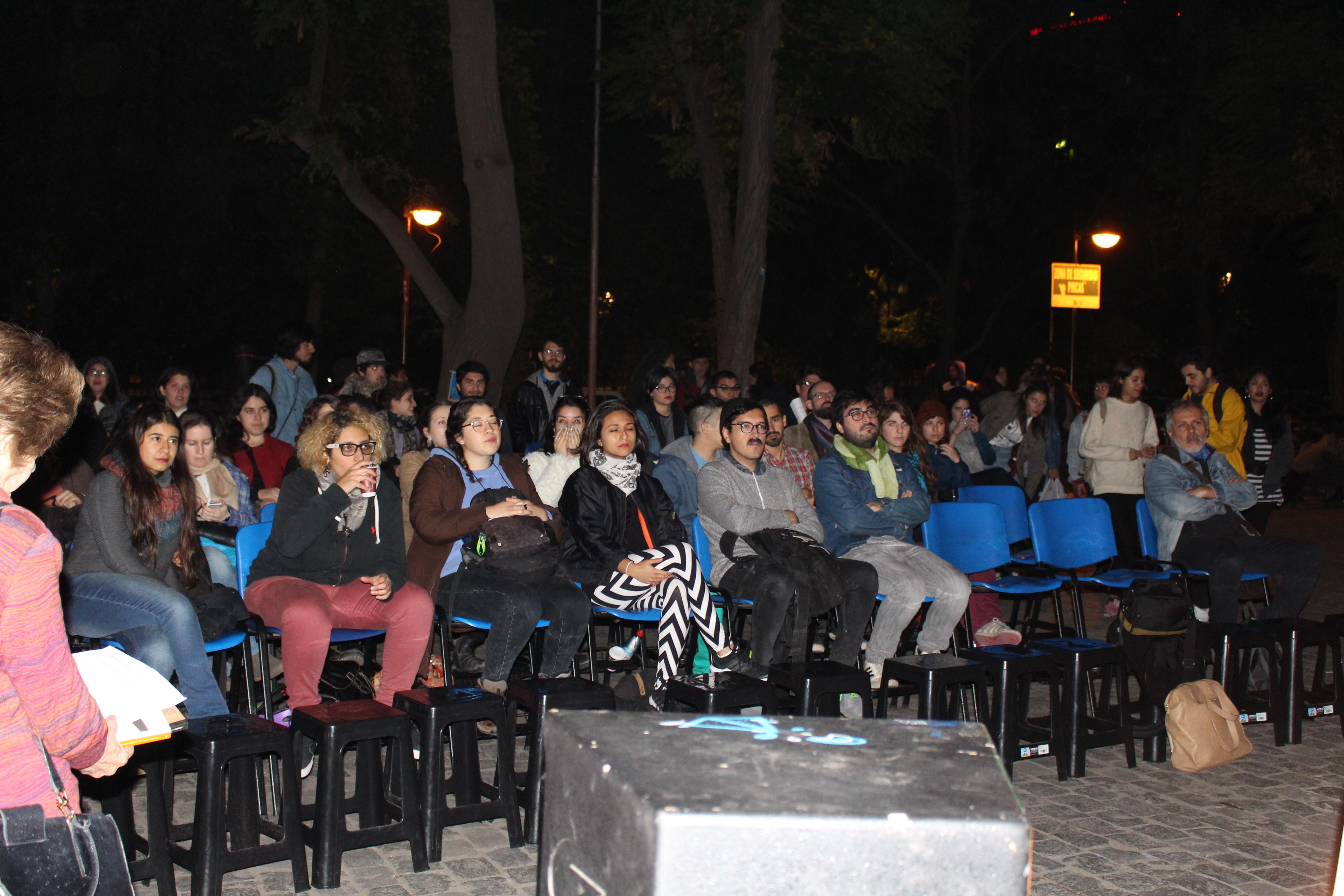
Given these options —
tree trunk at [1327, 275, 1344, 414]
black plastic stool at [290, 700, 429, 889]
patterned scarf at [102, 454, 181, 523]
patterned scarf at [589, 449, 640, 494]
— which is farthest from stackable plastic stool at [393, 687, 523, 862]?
tree trunk at [1327, 275, 1344, 414]

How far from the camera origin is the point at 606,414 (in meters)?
6.20

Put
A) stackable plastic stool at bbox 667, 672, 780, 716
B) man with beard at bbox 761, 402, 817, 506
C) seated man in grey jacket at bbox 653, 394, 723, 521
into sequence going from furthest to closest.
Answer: man with beard at bbox 761, 402, 817, 506 → seated man in grey jacket at bbox 653, 394, 723, 521 → stackable plastic stool at bbox 667, 672, 780, 716

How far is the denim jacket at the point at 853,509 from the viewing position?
21.7ft

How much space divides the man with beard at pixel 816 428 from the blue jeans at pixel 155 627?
178 inches

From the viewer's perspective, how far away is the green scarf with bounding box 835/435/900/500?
22.5 ft

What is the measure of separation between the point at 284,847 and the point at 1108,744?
138 inches

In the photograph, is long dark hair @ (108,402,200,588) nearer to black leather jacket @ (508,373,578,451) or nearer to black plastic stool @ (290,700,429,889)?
black plastic stool @ (290,700,429,889)

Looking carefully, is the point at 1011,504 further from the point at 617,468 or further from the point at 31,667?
the point at 31,667

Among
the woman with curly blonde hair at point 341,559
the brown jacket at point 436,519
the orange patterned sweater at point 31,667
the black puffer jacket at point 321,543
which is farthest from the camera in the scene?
the brown jacket at point 436,519

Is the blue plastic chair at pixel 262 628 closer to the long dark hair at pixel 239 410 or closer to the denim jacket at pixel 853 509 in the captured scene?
the long dark hair at pixel 239 410

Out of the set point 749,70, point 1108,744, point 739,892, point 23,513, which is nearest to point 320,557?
point 23,513

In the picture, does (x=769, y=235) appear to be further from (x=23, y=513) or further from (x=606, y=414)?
(x=23, y=513)

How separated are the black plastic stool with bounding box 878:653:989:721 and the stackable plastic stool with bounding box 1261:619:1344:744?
68.6 inches

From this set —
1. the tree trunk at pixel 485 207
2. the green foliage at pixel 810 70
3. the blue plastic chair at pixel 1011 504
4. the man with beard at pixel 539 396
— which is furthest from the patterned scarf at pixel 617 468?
the green foliage at pixel 810 70
